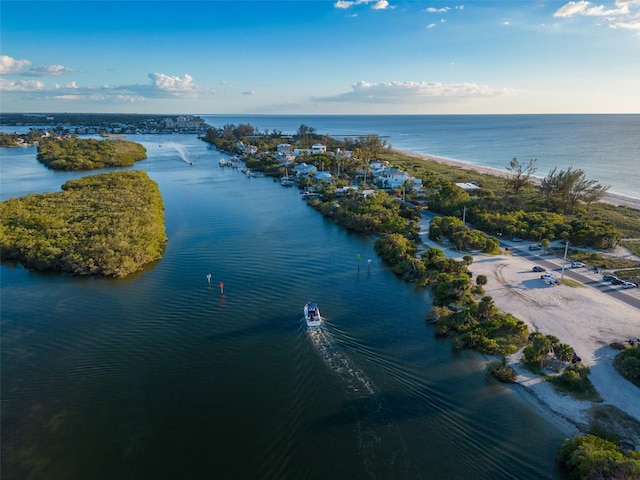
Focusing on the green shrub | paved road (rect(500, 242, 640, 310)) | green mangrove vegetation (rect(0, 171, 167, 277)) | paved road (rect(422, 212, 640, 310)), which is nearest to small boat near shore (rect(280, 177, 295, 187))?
green mangrove vegetation (rect(0, 171, 167, 277))

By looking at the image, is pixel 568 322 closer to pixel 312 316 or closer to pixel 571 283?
pixel 571 283

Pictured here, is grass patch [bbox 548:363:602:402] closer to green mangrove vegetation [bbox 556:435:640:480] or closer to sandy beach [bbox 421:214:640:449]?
sandy beach [bbox 421:214:640:449]

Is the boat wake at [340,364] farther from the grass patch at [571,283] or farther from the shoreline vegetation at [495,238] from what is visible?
the grass patch at [571,283]

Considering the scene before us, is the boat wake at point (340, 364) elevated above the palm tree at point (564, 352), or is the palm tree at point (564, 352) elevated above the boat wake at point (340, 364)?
the palm tree at point (564, 352)

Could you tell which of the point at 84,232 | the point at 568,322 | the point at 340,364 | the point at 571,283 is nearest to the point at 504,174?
the point at 571,283

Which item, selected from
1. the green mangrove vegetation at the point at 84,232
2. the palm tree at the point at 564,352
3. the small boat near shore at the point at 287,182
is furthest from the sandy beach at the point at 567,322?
the small boat near shore at the point at 287,182
